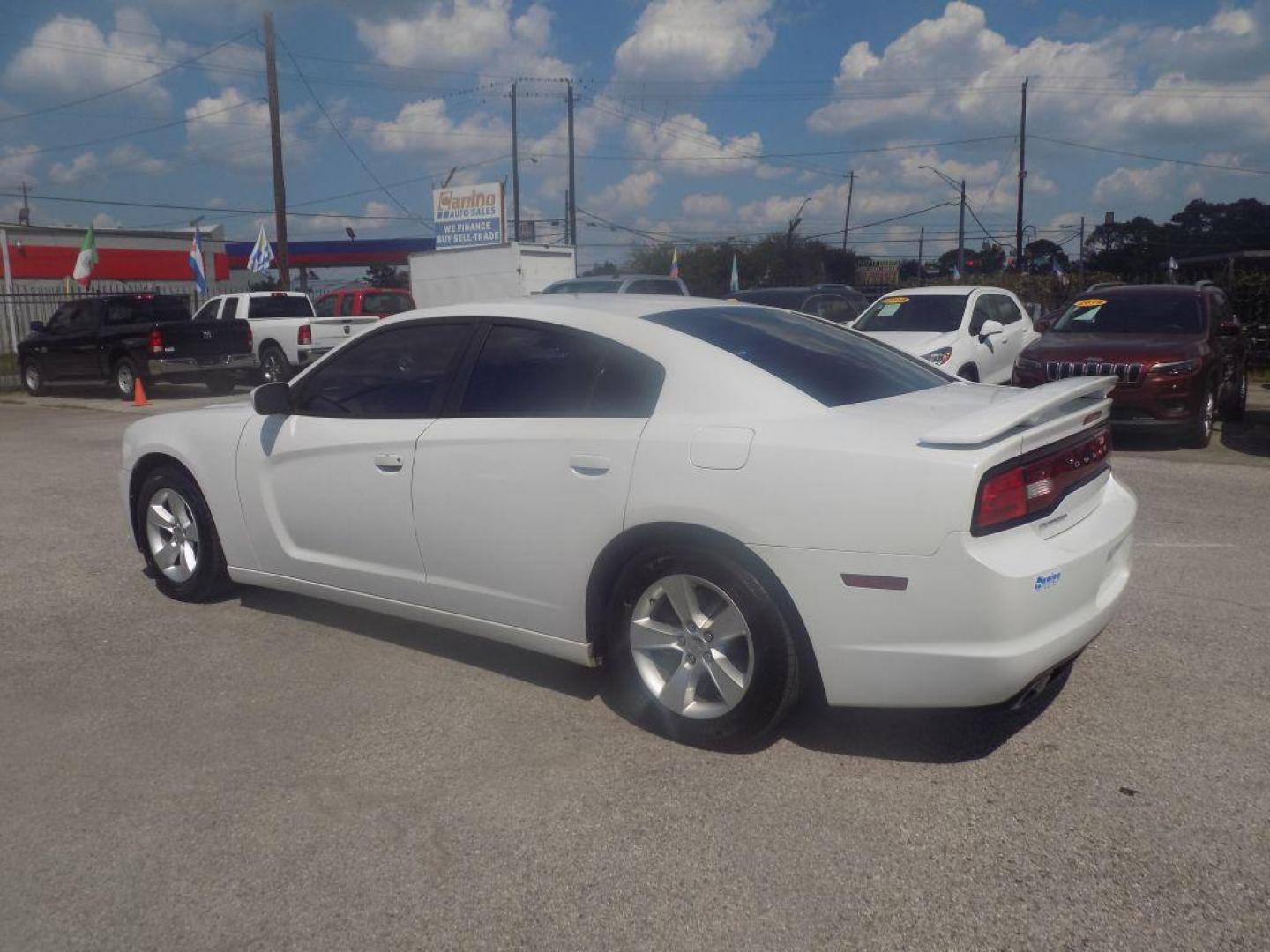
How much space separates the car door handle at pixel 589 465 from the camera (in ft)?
12.5

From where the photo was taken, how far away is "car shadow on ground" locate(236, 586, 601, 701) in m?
4.53

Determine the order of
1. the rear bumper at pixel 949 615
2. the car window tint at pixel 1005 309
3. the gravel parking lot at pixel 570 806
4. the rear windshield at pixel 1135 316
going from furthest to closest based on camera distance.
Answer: the car window tint at pixel 1005 309
the rear windshield at pixel 1135 316
the rear bumper at pixel 949 615
the gravel parking lot at pixel 570 806

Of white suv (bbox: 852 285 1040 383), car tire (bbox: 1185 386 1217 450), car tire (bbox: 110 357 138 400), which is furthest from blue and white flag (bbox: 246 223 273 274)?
car tire (bbox: 1185 386 1217 450)

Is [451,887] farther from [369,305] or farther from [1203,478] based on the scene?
[369,305]

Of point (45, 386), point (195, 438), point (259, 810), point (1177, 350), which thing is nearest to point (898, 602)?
point (259, 810)

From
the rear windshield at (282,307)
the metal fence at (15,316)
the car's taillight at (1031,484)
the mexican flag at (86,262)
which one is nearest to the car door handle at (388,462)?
the car's taillight at (1031,484)

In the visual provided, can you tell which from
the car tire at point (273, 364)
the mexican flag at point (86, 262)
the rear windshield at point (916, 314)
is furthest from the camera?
the mexican flag at point (86, 262)

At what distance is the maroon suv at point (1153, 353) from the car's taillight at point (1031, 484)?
668 cm

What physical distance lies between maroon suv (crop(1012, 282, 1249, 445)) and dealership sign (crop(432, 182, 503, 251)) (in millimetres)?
29469

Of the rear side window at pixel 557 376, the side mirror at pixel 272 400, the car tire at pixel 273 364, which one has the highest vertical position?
the rear side window at pixel 557 376

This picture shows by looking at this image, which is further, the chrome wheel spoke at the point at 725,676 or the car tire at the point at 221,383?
the car tire at the point at 221,383

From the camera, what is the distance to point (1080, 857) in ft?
9.98

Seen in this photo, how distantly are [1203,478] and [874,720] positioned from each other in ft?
21.4

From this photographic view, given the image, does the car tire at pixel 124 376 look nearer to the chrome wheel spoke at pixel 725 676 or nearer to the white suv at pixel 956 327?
the white suv at pixel 956 327
